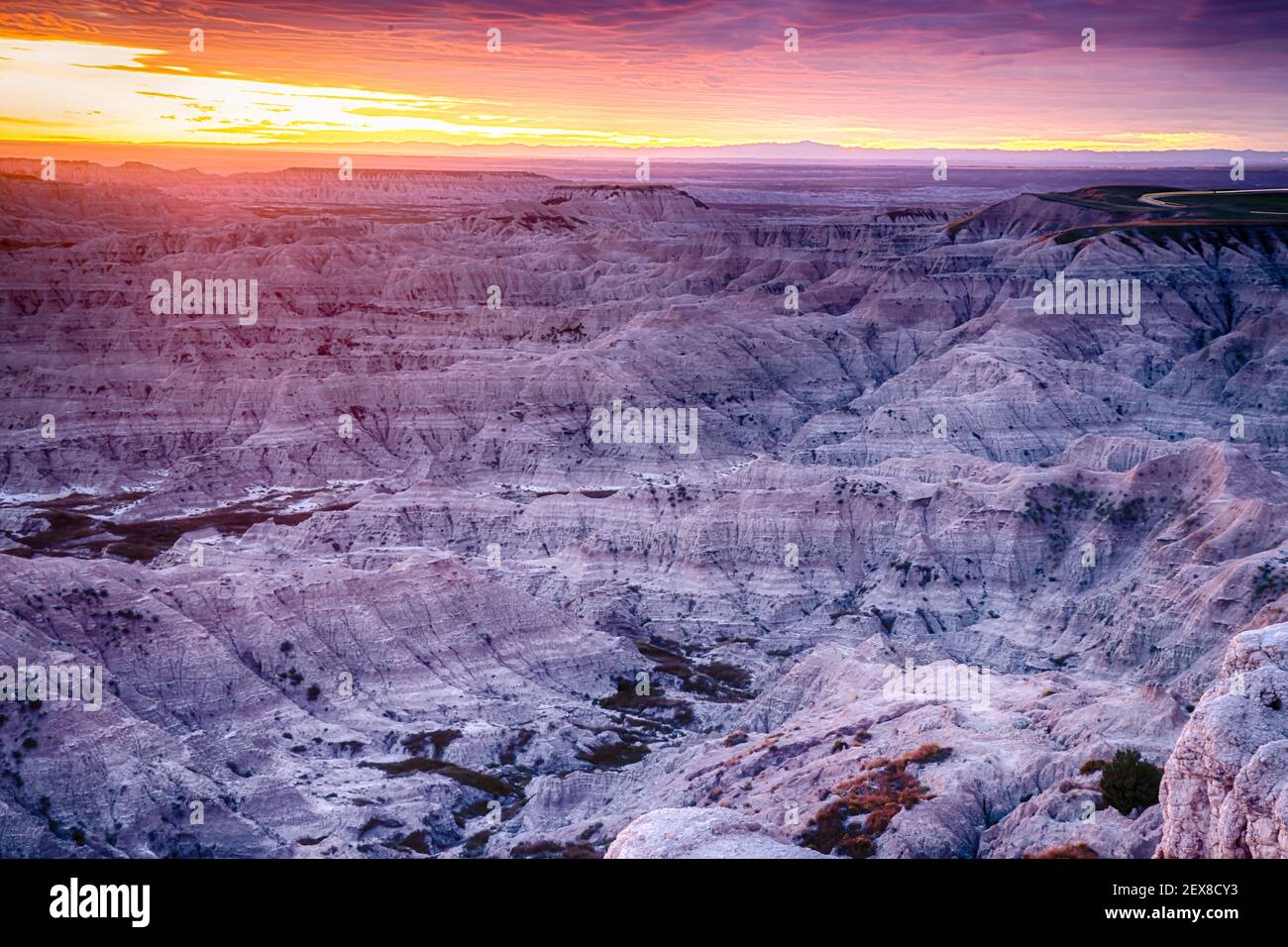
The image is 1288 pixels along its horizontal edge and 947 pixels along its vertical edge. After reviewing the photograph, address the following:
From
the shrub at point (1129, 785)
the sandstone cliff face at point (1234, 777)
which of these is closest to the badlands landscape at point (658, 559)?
the sandstone cliff face at point (1234, 777)

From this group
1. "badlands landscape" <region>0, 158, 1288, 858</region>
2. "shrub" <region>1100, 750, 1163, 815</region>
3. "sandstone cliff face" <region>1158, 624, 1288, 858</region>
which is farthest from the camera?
"badlands landscape" <region>0, 158, 1288, 858</region>

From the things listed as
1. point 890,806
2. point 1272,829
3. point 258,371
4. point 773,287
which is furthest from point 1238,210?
point 1272,829

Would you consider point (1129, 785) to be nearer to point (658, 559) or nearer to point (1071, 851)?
point (1071, 851)

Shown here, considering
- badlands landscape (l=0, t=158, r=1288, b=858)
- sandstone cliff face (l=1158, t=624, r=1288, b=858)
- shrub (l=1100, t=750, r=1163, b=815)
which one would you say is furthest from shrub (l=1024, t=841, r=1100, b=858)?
sandstone cliff face (l=1158, t=624, r=1288, b=858)

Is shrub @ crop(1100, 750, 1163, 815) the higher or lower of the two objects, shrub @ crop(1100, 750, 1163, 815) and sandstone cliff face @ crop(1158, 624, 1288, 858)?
the lower

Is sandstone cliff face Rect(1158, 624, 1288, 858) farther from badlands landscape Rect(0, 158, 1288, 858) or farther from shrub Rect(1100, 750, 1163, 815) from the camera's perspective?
shrub Rect(1100, 750, 1163, 815)

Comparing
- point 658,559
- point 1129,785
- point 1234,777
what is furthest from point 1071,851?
point 658,559
